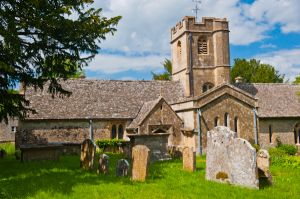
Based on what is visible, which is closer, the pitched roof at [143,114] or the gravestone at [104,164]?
the gravestone at [104,164]

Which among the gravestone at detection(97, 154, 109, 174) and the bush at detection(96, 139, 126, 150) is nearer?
the gravestone at detection(97, 154, 109, 174)

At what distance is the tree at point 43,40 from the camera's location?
38.9 ft

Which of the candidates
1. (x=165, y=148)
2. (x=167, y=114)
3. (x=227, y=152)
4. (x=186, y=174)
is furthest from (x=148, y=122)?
(x=227, y=152)

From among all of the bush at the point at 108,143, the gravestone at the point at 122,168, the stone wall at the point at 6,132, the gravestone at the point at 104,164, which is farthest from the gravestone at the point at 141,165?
the stone wall at the point at 6,132

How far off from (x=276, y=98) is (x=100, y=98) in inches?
639

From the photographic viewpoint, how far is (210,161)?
12750 millimetres

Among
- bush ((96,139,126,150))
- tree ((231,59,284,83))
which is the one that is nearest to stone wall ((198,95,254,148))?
bush ((96,139,126,150))

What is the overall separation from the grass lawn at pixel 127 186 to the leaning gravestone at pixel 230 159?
449mm

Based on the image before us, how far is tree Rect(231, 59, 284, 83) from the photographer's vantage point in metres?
54.7

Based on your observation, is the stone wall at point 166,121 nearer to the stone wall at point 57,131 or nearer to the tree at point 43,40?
the stone wall at point 57,131

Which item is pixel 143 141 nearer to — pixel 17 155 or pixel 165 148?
pixel 165 148

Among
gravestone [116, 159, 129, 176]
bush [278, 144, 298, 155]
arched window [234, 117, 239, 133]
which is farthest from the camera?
bush [278, 144, 298, 155]

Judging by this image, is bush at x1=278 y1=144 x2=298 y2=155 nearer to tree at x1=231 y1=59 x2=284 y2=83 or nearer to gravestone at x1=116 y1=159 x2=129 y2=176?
gravestone at x1=116 y1=159 x2=129 y2=176

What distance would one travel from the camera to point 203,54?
32062 mm
